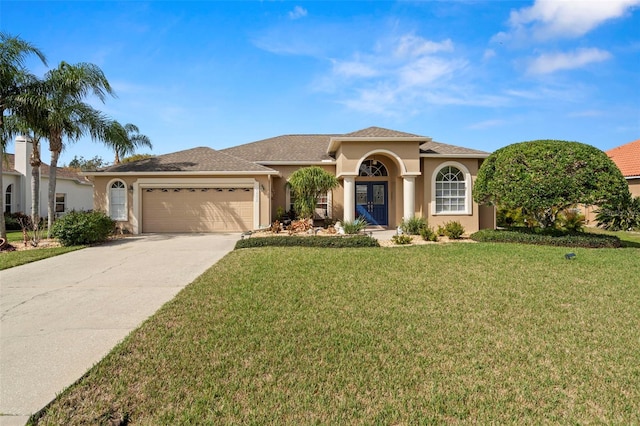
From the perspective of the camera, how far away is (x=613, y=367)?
3.68m

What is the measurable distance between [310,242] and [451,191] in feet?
28.4

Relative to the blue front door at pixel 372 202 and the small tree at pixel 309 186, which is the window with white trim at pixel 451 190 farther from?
the small tree at pixel 309 186

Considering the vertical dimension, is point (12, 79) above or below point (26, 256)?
above

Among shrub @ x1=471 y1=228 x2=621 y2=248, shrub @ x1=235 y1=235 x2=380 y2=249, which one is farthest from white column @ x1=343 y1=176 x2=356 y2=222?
shrub @ x1=471 y1=228 x2=621 y2=248

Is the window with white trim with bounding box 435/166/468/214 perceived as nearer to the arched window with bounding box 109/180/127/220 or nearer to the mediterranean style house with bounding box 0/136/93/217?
the arched window with bounding box 109/180/127/220

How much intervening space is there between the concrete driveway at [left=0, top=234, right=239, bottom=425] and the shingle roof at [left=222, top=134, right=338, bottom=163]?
7.61m

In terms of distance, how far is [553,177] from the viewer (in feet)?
37.9

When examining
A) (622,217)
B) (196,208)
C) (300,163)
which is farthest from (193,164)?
(622,217)

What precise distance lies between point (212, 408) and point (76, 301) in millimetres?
4683

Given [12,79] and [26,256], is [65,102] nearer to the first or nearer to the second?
[12,79]

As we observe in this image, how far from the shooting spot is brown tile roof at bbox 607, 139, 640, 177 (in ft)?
70.5

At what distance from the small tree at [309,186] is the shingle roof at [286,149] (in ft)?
6.47

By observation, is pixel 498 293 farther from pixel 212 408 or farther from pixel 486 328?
pixel 212 408

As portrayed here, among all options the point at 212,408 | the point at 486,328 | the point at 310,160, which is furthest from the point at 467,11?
the point at 212,408
